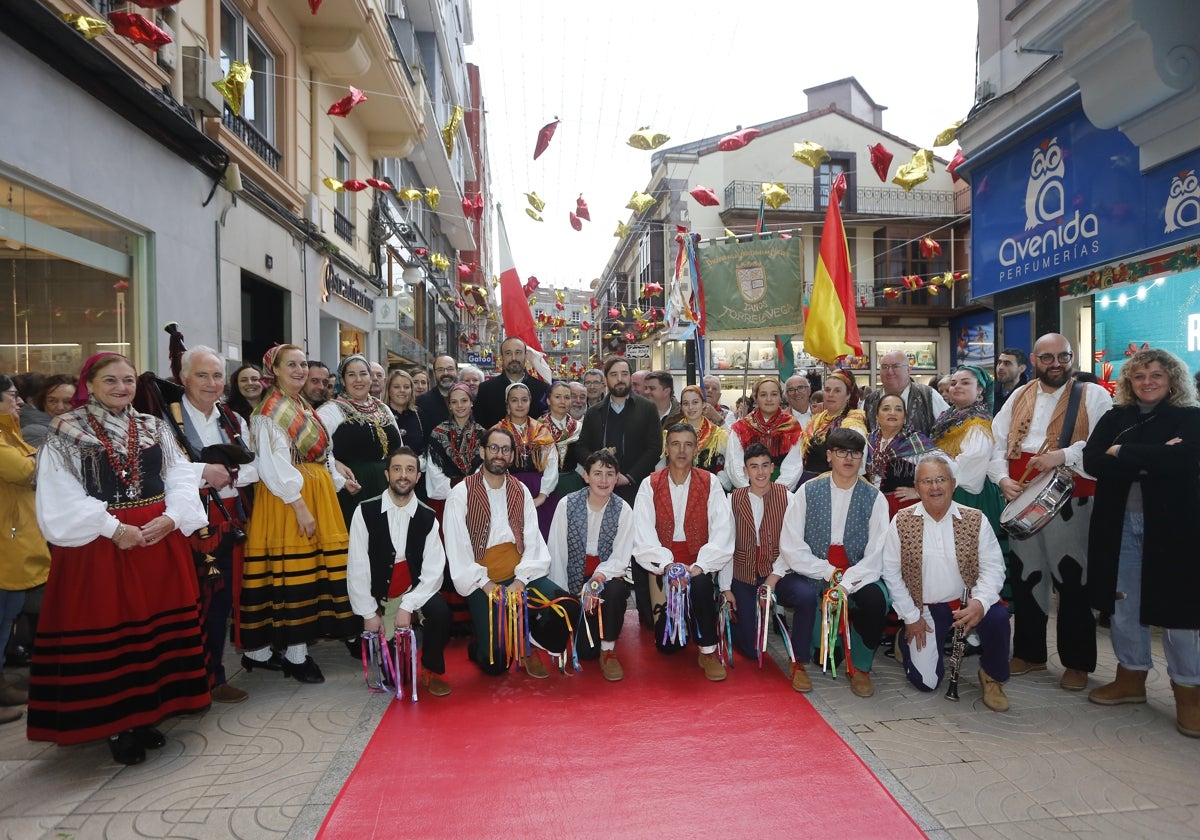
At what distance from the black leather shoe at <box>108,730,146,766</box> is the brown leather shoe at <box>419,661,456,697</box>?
52.9 inches

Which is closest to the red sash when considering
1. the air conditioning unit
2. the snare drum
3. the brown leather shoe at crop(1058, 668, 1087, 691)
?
the snare drum

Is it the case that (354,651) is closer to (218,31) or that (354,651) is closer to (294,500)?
(294,500)

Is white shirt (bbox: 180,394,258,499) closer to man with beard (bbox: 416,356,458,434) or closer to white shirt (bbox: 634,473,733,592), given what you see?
man with beard (bbox: 416,356,458,434)

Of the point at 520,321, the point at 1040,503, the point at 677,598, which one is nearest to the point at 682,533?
the point at 677,598

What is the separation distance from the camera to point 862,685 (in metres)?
3.94

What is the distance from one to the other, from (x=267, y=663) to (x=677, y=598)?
8.06 ft

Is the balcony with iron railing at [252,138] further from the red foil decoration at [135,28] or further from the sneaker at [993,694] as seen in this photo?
the sneaker at [993,694]

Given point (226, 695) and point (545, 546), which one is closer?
point (226, 695)

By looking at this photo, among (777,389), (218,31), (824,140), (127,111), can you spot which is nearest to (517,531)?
(777,389)

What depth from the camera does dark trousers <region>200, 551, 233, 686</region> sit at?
387cm

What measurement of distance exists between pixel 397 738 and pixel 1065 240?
679 cm

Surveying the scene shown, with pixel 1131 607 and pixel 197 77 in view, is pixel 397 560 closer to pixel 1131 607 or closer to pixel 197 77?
pixel 1131 607

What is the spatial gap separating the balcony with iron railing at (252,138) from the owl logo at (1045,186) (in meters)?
7.87

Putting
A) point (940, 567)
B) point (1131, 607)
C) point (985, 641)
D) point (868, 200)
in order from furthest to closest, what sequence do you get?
point (868, 200)
point (940, 567)
point (985, 641)
point (1131, 607)
